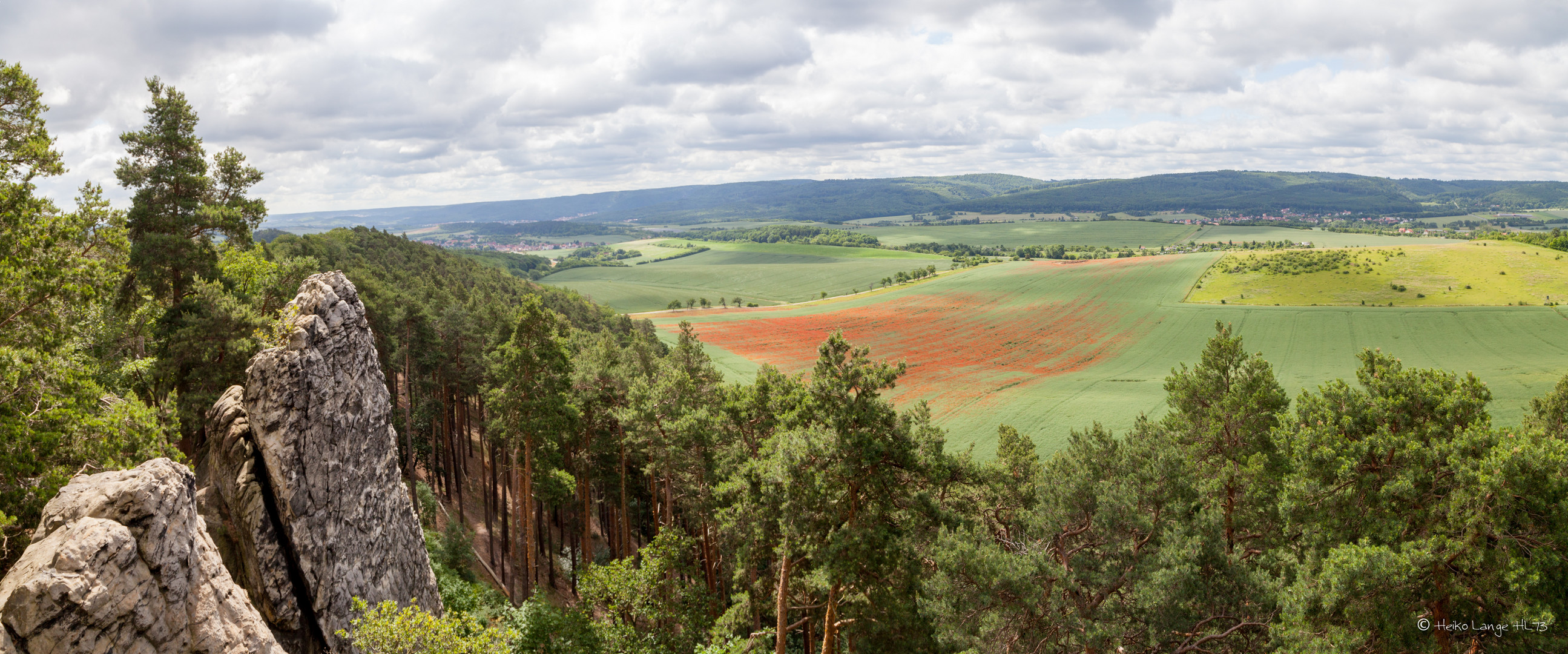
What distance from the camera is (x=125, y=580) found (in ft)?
34.6

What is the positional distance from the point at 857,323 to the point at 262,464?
77.1 metres

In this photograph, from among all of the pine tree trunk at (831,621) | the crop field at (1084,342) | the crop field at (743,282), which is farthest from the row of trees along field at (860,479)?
the crop field at (743,282)

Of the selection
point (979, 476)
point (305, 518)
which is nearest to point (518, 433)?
point (305, 518)

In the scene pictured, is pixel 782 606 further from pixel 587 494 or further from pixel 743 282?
pixel 743 282

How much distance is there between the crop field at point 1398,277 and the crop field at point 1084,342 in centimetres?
461

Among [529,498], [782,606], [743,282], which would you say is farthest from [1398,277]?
[743,282]

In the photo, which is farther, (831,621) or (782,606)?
(831,621)

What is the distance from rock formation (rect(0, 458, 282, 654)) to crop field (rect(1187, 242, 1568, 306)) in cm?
10749

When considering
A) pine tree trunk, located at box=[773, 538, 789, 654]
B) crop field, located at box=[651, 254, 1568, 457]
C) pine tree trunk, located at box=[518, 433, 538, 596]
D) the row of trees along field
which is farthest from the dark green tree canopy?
crop field, located at box=[651, 254, 1568, 457]

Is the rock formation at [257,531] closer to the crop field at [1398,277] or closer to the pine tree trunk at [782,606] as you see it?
the pine tree trunk at [782,606]

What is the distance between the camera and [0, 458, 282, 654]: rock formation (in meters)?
9.52

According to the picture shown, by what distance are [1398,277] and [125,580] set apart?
4995 inches

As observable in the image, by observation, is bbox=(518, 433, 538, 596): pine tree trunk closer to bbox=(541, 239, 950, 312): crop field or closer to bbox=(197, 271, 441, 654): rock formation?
bbox=(197, 271, 441, 654): rock formation

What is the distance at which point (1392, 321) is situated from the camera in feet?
255
